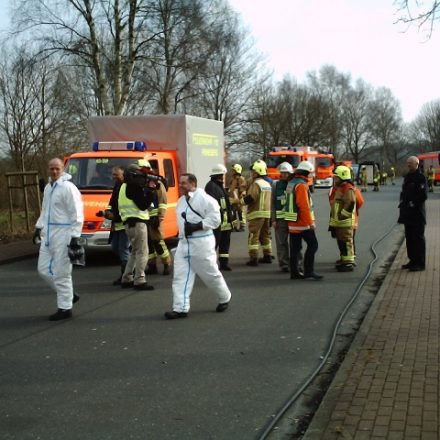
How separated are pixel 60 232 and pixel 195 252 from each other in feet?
5.21

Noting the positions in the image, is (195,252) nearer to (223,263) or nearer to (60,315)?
(60,315)

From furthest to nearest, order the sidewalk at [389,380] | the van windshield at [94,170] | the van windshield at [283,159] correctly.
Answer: the van windshield at [283,159] < the van windshield at [94,170] < the sidewalk at [389,380]

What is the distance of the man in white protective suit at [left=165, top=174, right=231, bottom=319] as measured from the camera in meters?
7.48

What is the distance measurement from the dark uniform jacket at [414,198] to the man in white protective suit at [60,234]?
5.39 m

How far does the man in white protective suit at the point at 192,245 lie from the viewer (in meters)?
7.48

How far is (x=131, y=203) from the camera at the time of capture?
30.1 feet

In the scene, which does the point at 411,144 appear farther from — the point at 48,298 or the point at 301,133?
the point at 48,298

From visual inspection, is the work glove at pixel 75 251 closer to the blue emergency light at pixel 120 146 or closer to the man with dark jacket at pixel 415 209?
the man with dark jacket at pixel 415 209

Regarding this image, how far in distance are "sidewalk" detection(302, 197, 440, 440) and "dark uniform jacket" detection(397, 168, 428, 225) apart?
→ 2.12 m

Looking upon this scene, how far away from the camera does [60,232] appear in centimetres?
751

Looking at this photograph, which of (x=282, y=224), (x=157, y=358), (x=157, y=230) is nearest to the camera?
(x=157, y=358)

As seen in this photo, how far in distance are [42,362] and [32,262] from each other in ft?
23.1

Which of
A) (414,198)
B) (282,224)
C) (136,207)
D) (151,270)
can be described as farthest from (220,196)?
(414,198)

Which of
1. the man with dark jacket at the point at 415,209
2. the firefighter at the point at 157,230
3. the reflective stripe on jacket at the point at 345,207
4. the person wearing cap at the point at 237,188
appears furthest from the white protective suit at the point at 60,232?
the person wearing cap at the point at 237,188
